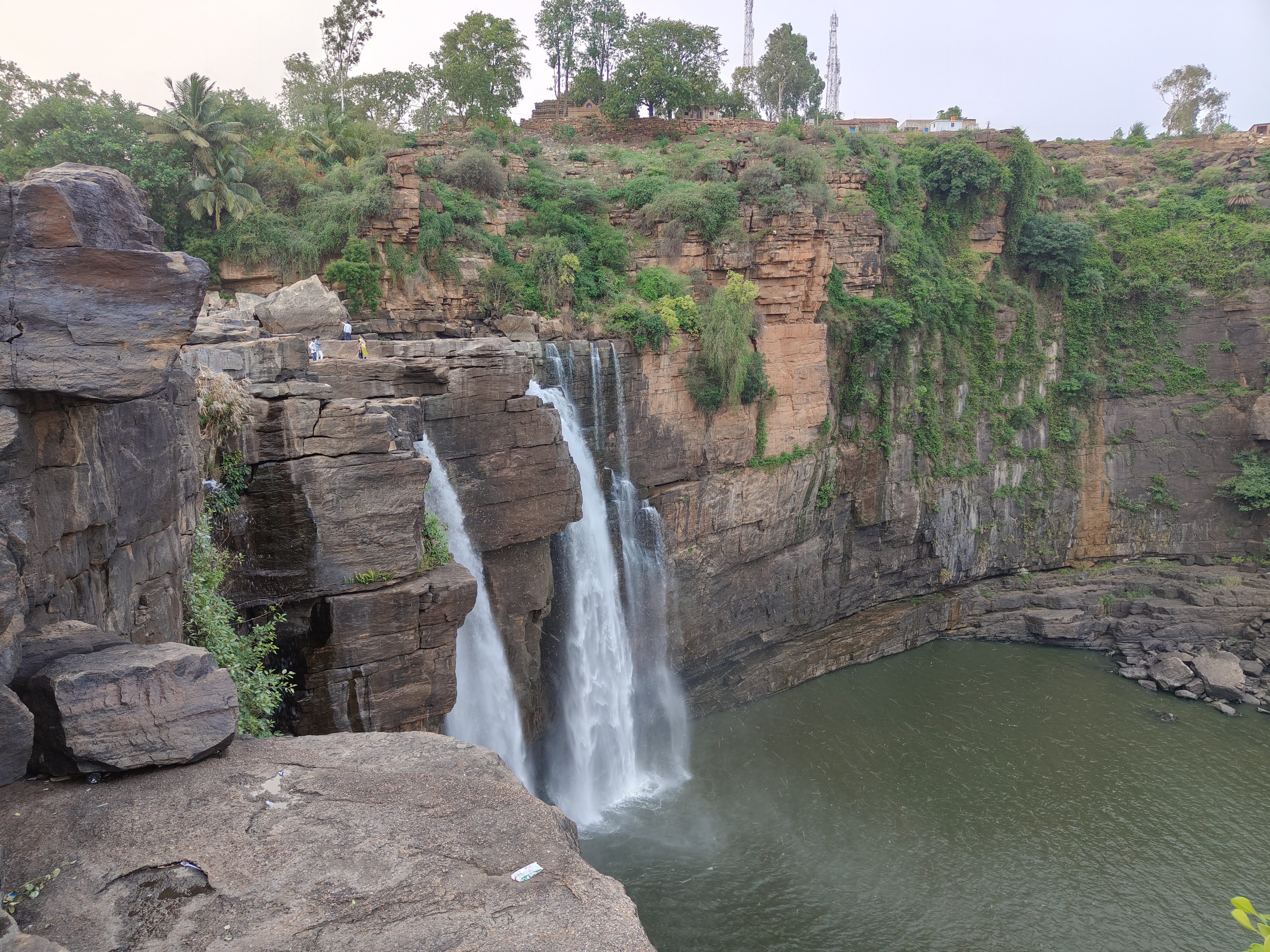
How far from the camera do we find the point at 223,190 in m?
18.5

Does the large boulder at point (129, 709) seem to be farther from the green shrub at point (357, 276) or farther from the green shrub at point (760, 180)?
the green shrub at point (760, 180)

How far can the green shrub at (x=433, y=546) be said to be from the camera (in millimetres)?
11250

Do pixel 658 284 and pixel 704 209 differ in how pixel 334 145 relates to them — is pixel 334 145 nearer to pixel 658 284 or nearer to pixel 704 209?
pixel 658 284

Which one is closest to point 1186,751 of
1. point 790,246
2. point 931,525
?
point 931,525

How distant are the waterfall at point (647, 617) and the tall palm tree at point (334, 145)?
972 cm

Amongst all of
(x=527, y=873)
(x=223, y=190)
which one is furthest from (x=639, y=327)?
(x=527, y=873)

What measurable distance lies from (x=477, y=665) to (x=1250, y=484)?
2664cm

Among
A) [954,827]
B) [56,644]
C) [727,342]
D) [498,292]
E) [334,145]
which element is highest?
[334,145]

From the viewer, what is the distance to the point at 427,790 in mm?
5559

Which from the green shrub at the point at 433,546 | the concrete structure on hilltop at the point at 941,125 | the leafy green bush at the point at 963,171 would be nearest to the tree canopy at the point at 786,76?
the concrete structure on hilltop at the point at 941,125

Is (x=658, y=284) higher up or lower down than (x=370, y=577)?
higher up

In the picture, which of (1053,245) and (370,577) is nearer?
(370,577)

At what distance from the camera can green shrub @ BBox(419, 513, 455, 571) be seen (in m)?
11.2

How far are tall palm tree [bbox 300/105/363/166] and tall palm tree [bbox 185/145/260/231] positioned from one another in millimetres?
2335
